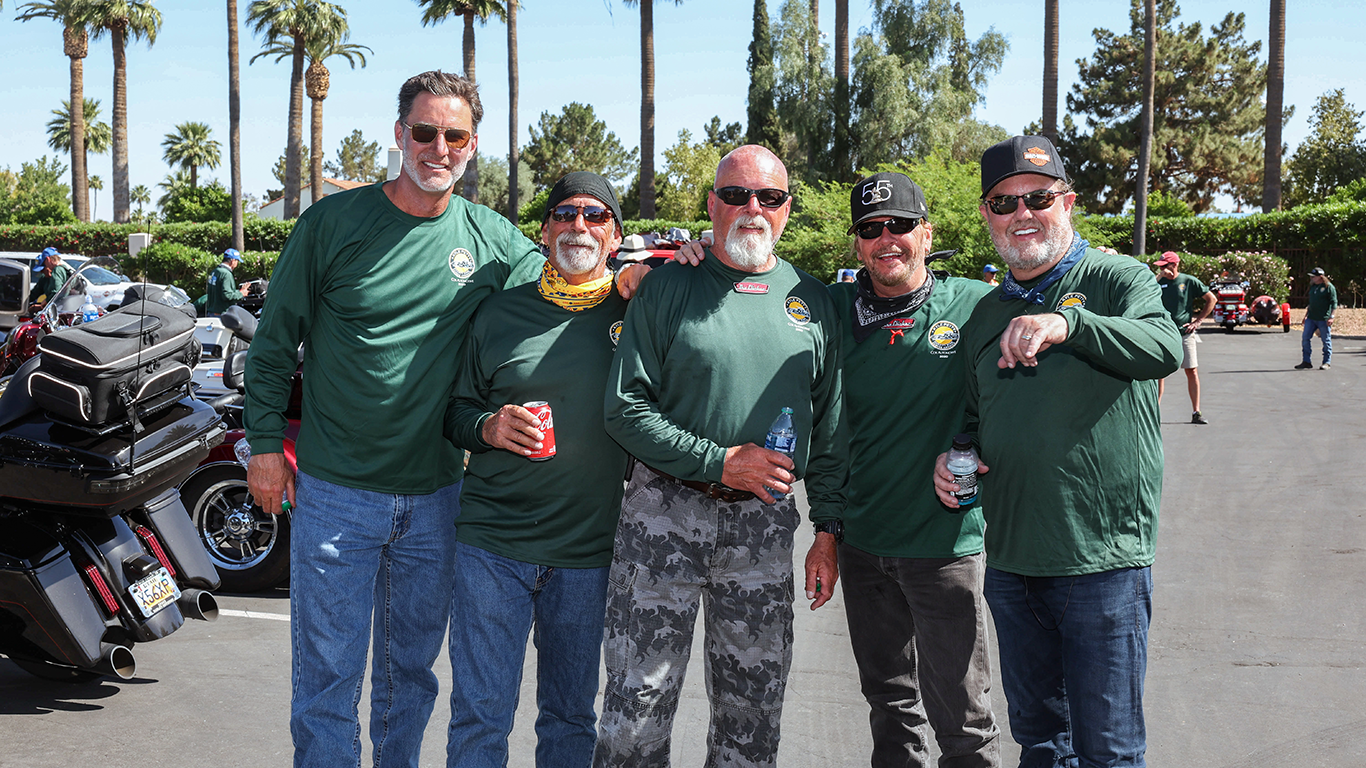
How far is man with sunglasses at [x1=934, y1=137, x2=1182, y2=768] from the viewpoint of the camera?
293 centimetres

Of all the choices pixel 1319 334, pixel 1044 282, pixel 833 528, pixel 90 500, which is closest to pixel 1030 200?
pixel 1044 282

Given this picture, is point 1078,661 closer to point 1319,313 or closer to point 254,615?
point 254,615

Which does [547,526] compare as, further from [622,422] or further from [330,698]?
[330,698]

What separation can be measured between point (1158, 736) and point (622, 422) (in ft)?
9.34

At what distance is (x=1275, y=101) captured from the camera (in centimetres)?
3066

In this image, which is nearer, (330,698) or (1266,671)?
(330,698)

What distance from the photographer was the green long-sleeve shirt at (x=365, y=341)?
3.30 m

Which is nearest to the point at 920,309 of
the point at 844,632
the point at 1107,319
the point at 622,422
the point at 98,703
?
the point at 1107,319

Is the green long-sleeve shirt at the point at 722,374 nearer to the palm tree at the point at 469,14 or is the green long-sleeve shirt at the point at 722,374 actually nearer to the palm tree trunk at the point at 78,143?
the palm tree at the point at 469,14

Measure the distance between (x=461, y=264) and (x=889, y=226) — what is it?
4.85 ft

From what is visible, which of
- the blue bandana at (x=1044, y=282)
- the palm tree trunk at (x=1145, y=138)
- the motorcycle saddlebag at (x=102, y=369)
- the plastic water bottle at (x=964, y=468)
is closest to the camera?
the plastic water bottle at (x=964, y=468)

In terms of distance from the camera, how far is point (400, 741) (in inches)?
136

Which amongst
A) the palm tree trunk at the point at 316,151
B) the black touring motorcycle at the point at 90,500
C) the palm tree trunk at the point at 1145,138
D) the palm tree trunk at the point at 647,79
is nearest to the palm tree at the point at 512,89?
the palm tree trunk at the point at 647,79

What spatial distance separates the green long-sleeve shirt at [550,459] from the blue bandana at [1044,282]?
1316 millimetres
